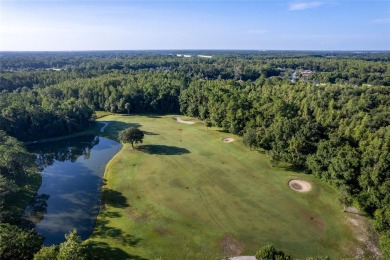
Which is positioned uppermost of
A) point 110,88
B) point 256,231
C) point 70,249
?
point 110,88

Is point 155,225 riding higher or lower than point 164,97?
lower

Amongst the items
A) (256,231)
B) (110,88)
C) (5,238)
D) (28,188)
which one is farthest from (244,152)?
(110,88)

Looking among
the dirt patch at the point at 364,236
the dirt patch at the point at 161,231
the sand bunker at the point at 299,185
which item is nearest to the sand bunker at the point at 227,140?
the sand bunker at the point at 299,185

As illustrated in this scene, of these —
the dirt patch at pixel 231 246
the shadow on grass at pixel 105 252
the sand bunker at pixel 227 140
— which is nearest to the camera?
the shadow on grass at pixel 105 252

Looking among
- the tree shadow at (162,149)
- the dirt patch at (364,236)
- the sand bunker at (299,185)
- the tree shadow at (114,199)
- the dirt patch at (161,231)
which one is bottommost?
the dirt patch at (364,236)

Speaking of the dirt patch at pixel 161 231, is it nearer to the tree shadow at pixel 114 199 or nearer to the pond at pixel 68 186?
the tree shadow at pixel 114 199

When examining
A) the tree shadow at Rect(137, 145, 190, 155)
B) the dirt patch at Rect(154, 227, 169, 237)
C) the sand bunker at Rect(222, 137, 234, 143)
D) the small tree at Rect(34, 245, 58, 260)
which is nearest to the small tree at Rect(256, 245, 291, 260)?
the dirt patch at Rect(154, 227, 169, 237)

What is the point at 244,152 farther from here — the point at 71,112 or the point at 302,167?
the point at 71,112

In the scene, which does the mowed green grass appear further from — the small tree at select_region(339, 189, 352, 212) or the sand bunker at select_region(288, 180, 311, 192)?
the small tree at select_region(339, 189, 352, 212)
